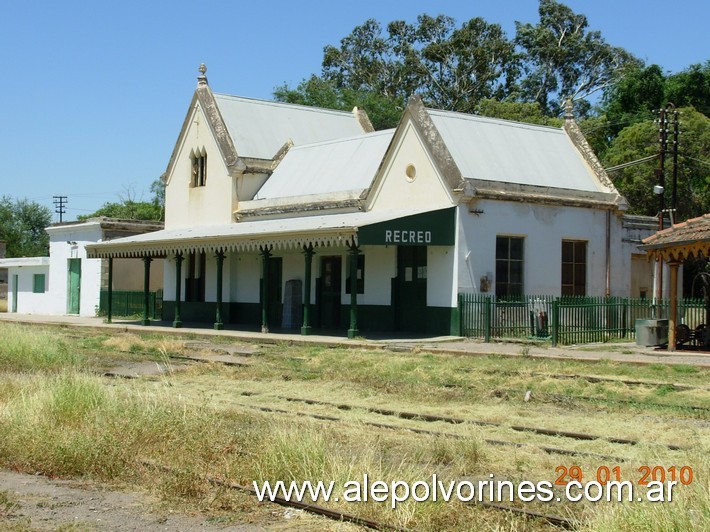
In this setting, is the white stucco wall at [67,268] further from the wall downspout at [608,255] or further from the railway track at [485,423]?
the railway track at [485,423]

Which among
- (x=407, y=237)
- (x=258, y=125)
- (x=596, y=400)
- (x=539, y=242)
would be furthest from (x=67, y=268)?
(x=596, y=400)

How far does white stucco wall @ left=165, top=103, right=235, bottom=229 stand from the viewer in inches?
1361

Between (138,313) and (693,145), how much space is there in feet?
84.3

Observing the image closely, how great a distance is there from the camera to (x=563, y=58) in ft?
219

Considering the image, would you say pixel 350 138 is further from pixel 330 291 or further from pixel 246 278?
pixel 246 278

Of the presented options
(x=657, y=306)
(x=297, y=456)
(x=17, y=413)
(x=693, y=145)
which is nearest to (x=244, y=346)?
(x=657, y=306)

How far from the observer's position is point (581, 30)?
6769 centimetres

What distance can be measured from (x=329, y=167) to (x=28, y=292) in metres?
20.3

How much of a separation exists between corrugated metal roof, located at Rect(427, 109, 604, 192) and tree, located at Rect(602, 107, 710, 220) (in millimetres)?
15112

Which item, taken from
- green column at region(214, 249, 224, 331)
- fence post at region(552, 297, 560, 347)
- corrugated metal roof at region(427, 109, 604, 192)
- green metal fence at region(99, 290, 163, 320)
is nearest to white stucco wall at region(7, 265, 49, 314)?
green metal fence at region(99, 290, 163, 320)

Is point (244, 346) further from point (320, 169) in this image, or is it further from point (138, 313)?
point (138, 313)

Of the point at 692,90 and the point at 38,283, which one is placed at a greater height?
the point at 692,90

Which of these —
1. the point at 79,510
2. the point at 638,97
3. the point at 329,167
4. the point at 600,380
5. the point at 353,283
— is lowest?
the point at 79,510

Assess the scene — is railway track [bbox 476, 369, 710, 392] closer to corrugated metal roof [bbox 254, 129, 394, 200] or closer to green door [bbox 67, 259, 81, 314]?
corrugated metal roof [bbox 254, 129, 394, 200]
